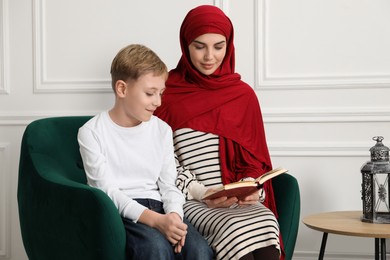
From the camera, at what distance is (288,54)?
3.02m

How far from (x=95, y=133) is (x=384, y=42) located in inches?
56.7

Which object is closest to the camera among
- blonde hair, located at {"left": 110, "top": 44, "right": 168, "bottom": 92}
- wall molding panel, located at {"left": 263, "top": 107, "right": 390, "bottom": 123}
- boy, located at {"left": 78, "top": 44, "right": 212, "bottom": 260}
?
boy, located at {"left": 78, "top": 44, "right": 212, "bottom": 260}

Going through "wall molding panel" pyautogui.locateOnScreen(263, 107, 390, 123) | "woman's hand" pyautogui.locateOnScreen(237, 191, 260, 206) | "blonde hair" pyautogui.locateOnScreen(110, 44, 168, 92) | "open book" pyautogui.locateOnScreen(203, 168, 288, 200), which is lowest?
"woman's hand" pyautogui.locateOnScreen(237, 191, 260, 206)

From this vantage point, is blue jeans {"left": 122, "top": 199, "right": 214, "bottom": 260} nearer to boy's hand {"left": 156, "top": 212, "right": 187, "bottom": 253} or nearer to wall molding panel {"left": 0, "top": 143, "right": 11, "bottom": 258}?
boy's hand {"left": 156, "top": 212, "right": 187, "bottom": 253}

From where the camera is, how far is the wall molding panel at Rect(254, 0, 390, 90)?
297cm

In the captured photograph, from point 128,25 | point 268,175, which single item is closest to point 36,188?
point 268,175

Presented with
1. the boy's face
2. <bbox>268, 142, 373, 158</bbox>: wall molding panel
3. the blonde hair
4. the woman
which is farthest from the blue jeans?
<bbox>268, 142, 373, 158</bbox>: wall molding panel

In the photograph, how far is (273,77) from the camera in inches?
119

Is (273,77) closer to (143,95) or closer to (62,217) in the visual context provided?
(143,95)

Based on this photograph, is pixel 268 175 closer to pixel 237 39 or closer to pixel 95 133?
pixel 95 133

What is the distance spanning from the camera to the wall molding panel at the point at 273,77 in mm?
2971

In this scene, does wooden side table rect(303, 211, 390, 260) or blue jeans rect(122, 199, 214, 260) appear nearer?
blue jeans rect(122, 199, 214, 260)

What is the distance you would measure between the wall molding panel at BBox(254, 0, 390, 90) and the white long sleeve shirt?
0.82m

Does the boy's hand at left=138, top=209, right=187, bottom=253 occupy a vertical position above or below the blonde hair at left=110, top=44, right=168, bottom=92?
below
